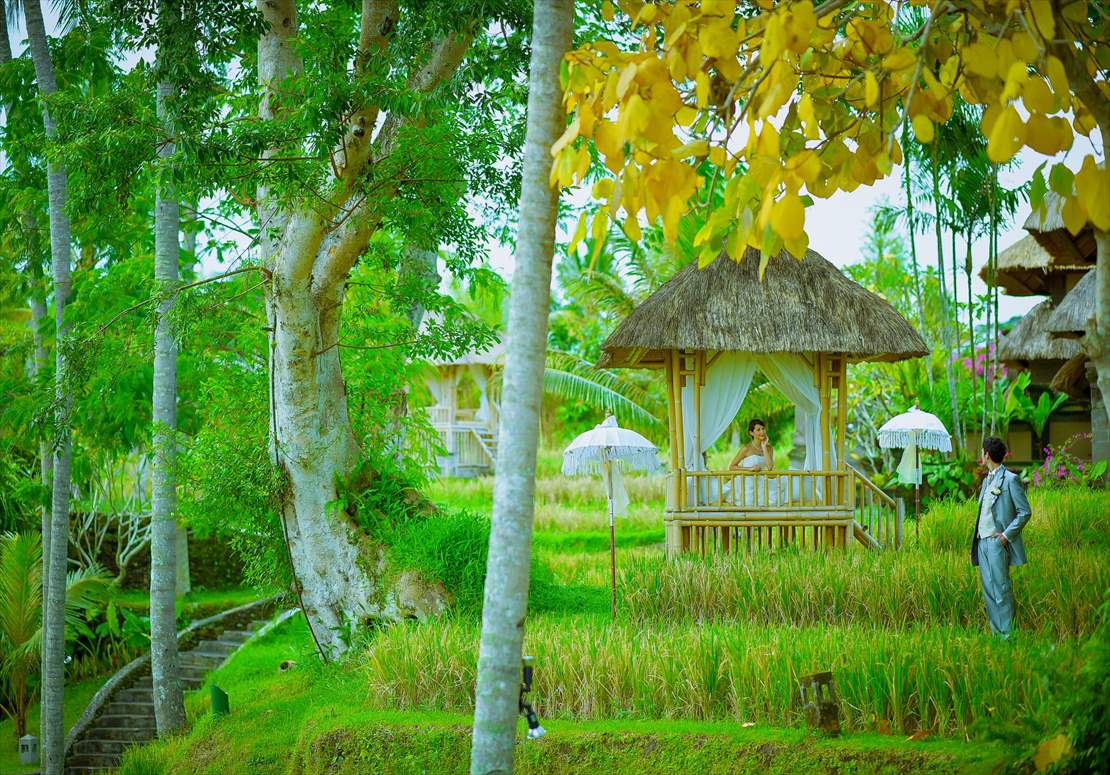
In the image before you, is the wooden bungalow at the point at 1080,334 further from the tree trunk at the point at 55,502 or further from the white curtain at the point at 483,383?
the white curtain at the point at 483,383

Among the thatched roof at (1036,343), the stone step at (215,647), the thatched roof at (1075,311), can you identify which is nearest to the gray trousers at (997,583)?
the thatched roof at (1075,311)

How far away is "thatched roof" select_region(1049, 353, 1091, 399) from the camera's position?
15414mm

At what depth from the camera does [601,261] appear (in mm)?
24906

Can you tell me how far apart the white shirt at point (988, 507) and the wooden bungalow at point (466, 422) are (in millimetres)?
19043

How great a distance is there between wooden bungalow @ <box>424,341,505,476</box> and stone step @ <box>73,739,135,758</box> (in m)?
15.3

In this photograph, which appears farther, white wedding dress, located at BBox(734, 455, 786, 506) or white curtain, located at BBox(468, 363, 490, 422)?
white curtain, located at BBox(468, 363, 490, 422)

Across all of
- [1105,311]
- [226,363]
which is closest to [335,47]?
[226,363]

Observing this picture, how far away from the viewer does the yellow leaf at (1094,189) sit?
3711mm

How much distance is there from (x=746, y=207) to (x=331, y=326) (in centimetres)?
639

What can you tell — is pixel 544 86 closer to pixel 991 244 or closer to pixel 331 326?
pixel 331 326

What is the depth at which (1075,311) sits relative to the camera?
1508 cm

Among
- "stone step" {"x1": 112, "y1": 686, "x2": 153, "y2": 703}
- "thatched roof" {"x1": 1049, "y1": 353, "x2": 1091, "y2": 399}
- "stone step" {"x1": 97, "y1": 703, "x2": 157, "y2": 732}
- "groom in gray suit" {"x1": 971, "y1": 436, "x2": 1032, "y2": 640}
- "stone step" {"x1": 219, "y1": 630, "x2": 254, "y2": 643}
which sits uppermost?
"thatched roof" {"x1": 1049, "y1": 353, "x2": 1091, "y2": 399}

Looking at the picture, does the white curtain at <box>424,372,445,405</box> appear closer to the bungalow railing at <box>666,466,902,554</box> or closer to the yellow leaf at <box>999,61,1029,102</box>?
the bungalow railing at <box>666,466,902,554</box>

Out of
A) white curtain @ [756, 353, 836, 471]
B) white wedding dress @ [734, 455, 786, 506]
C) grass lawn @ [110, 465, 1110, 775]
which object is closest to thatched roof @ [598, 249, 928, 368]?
white curtain @ [756, 353, 836, 471]
